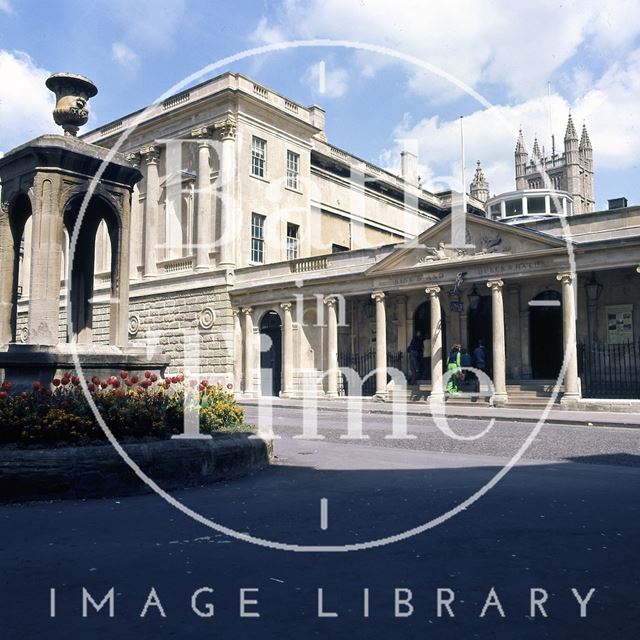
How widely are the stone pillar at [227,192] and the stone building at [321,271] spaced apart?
66 millimetres

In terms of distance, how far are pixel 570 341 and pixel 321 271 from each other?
11456 millimetres

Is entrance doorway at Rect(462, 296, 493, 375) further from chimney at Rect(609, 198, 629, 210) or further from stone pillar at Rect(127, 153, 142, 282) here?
stone pillar at Rect(127, 153, 142, 282)

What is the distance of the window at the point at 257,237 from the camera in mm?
33062

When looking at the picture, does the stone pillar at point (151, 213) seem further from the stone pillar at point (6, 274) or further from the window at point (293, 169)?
the stone pillar at point (6, 274)

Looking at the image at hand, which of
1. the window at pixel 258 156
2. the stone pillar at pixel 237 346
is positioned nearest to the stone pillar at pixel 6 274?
the stone pillar at pixel 237 346

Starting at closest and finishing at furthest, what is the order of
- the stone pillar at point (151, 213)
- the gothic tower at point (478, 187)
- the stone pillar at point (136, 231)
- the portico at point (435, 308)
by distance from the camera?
the portico at point (435, 308), the stone pillar at point (151, 213), the stone pillar at point (136, 231), the gothic tower at point (478, 187)

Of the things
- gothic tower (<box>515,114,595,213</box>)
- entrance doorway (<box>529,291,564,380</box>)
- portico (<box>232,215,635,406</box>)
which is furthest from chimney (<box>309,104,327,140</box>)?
gothic tower (<box>515,114,595,213</box>)

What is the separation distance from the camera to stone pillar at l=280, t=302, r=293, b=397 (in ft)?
96.3

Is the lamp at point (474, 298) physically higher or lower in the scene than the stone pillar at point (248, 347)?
higher

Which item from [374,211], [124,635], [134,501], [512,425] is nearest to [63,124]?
[134,501]

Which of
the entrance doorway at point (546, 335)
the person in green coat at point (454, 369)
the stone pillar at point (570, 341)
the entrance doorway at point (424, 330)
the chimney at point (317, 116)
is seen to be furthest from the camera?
the chimney at point (317, 116)

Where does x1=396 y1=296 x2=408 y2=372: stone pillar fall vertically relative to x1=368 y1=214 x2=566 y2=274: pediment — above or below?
below

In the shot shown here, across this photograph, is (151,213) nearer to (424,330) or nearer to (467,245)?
(424,330)

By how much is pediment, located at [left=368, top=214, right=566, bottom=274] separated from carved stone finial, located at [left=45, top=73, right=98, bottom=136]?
16192 mm
